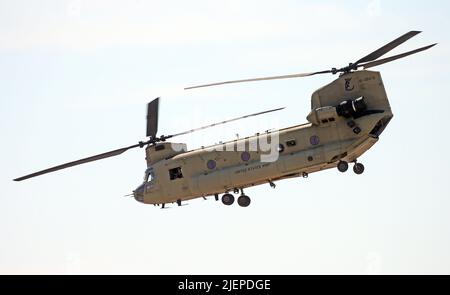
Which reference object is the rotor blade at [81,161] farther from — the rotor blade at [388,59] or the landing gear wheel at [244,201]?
the rotor blade at [388,59]

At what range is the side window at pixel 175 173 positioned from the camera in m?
79.1

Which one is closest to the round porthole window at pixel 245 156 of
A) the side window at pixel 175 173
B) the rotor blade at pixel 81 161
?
the side window at pixel 175 173

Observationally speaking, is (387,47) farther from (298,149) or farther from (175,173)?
(175,173)

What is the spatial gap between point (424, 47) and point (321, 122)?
852 cm

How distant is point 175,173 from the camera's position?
7938 centimetres

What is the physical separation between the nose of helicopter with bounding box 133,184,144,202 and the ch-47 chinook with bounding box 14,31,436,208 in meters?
1.21

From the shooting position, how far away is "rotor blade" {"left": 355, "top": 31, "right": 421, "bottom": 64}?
71.7m

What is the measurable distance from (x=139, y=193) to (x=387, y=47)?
19.1 m

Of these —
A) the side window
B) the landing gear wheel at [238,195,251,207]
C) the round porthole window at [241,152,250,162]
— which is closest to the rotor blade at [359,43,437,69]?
the round porthole window at [241,152,250,162]
